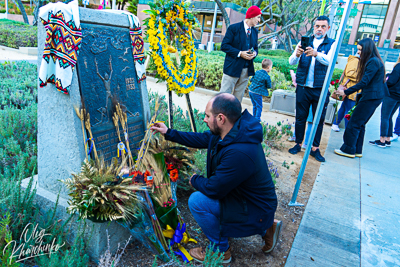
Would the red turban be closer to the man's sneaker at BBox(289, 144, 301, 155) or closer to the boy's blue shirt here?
the boy's blue shirt

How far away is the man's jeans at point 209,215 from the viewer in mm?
2281

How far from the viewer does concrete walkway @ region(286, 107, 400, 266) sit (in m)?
2.66

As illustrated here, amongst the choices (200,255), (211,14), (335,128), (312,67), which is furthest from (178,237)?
(211,14)

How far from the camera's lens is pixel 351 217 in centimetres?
331

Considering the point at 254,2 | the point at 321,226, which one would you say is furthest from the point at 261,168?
the point at 254,2

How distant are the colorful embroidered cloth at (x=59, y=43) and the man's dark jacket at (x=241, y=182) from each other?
1.28 meters

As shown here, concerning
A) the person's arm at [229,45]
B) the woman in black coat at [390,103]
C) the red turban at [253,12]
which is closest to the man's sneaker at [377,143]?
the woman in black coat at [390,103]

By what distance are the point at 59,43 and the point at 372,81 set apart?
4626mm

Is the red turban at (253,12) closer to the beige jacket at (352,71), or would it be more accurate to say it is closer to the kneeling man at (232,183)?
the beige jacket at (352,71)

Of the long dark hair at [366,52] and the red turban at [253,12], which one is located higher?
the red turban at [253,12]

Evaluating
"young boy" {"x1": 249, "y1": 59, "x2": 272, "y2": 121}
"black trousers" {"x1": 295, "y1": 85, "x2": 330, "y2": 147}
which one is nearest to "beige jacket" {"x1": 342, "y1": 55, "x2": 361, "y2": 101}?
"black trousers" {"x1": 295, "y1": 85, "x2": 330, "y2": 147}

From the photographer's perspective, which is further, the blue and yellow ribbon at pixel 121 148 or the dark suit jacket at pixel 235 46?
the dark suit jacket at pixel 235 46

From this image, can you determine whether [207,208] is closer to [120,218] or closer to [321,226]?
[120,218]

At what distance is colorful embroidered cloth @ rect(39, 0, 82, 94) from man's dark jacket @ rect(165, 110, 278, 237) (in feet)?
4.20
